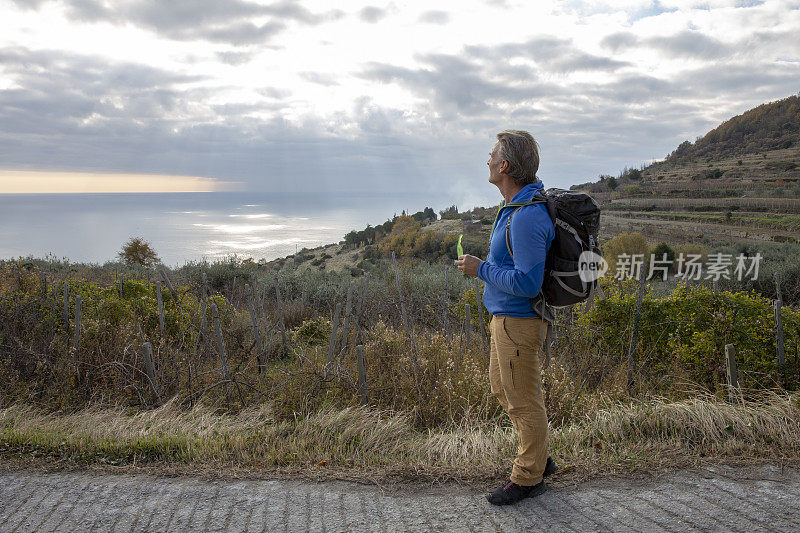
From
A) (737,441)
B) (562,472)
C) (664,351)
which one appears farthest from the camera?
(664,351)

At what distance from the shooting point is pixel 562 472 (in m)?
3.18

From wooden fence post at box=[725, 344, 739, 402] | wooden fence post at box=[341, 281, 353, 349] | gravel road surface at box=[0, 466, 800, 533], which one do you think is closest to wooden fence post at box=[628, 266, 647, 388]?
wooden fence post at box=[725, 344, 739, 402]

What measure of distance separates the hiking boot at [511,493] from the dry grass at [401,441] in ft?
0.99

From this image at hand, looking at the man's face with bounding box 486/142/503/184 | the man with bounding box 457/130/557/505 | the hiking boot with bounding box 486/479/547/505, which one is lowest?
the hiking boot with bounding box 486/479/547/505

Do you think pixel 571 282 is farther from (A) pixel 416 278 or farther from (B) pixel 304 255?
(B) pixel 304 255

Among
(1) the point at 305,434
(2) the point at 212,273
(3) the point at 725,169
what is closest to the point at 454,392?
(1) the point at 305,434

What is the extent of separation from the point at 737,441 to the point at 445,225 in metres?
29.0

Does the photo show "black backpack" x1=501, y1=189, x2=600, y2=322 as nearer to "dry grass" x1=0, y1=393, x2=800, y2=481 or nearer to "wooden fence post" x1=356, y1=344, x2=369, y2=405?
"dry grass" x1=0, y1=393, x2=800, y2=481

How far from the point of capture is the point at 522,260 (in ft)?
8.34

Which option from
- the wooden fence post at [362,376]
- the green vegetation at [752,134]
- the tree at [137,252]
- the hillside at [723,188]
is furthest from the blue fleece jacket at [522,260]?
the green vegetation at [752,134]

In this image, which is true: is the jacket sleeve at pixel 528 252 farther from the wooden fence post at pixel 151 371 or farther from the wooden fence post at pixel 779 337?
the wooden fence post at pixel 779 337

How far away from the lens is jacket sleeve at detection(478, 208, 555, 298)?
2.53 m

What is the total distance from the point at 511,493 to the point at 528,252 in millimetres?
1373

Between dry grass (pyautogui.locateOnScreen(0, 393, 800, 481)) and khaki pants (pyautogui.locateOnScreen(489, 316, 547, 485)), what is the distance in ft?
1.39
